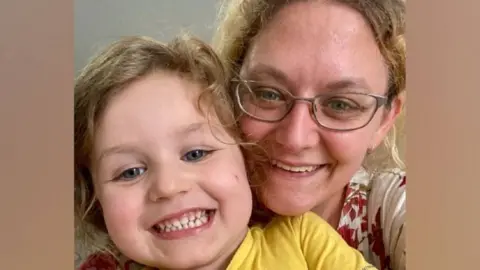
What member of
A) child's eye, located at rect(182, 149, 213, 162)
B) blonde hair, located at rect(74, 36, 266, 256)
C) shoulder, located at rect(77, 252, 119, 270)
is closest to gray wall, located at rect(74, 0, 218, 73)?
blonde hair, located at rect(74, 36, 266, 256)

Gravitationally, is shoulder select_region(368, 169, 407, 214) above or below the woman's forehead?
below

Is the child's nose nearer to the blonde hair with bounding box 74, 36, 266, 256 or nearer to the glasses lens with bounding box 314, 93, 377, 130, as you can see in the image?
the blonde hair with bounding box 74, 36, 266, 256

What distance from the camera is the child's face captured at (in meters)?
0.79

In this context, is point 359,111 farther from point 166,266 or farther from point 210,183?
point 166,266

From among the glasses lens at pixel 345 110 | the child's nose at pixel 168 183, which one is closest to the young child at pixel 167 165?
the child's nose at pixel 168 183

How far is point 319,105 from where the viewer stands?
803 millimetres

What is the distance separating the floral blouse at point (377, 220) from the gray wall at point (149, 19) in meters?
0.27

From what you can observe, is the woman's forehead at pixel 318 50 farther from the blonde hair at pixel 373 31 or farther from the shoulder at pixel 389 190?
the shoulder at pixel 389 190

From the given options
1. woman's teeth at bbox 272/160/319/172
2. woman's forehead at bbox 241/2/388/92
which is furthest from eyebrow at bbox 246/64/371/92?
woman's teeth at bbox 272/160/319/172

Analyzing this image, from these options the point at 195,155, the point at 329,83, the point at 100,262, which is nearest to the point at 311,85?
the point at 329,83

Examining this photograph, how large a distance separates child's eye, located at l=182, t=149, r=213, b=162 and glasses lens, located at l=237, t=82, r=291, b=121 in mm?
74

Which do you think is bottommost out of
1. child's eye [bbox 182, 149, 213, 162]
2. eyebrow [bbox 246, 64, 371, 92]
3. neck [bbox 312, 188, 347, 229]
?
neck [bbox 312, 188, 347, 229]

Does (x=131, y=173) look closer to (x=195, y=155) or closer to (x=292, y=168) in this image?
(x=195, y=155)

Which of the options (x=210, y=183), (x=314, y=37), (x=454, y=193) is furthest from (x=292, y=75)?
(x=454, y=193)
